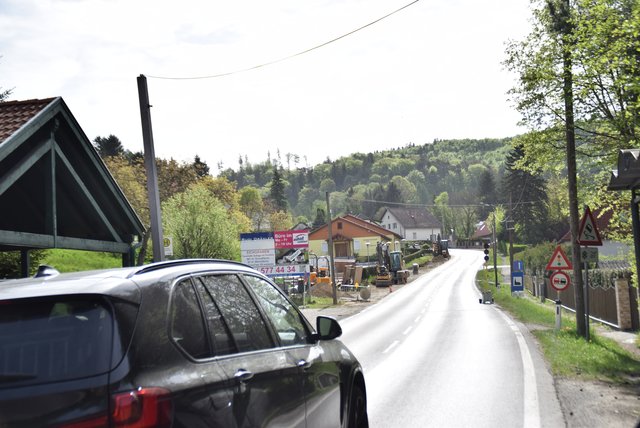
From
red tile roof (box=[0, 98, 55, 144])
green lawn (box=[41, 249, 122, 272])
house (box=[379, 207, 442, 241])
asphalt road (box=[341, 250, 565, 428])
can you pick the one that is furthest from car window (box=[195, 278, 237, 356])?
house (box=[379, 207, 442, 241])

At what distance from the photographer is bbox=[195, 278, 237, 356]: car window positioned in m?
3.33

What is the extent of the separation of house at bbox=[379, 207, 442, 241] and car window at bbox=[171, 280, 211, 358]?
137 metres

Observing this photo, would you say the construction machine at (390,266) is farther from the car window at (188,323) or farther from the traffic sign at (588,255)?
the car window at (188,323)

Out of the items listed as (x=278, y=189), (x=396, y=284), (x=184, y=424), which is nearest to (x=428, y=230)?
(x=278, y=189)

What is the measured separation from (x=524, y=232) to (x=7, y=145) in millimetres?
90114

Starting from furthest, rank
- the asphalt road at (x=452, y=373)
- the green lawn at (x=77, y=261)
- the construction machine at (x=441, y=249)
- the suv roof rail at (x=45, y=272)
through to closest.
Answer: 1. the construction machine at (x=441, y=249)
2. the green lawn at (x=77, y=261)
3. the asphalt road at (x=452, y=373)
4. the suv roof rail at (x=45, y=272)

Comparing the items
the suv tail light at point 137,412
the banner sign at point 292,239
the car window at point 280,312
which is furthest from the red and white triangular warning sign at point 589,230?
the banner sign at point 292,239

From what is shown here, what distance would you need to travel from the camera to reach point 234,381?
321 centimetres

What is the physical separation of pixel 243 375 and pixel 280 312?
126cm

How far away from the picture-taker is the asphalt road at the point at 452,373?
8.50 meters

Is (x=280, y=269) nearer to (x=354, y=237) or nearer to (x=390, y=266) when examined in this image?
(x=390, y=266)

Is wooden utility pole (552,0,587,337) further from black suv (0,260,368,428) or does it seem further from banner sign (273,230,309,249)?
banner sign (273,230,309,249)

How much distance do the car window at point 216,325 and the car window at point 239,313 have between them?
0.02 m

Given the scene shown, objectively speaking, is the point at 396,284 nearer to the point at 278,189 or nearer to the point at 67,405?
the point at 67,405
